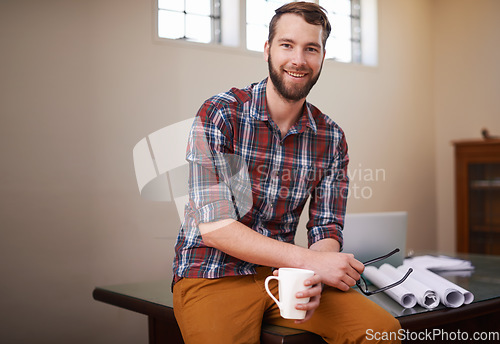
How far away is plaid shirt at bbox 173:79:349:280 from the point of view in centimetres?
143

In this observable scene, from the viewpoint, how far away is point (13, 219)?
2953 millimetres

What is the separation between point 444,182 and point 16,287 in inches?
152

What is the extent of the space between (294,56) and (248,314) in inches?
29.7

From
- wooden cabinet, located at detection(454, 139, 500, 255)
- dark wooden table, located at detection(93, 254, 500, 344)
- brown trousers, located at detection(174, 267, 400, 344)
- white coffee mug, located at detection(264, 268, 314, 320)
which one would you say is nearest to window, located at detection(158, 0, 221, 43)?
dark wooden table, located at detection(93, 254, 500, 344)

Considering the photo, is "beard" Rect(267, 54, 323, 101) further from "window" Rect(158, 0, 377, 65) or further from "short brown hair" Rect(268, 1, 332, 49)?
"window" Rect(158, 0, 377, 65)

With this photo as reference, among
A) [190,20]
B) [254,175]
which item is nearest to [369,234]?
[254,175]

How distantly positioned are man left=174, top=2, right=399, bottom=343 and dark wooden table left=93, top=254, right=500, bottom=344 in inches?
3.1

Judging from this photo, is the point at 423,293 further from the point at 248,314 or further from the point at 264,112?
the point at 264,112

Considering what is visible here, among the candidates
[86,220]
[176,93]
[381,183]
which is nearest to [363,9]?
[381,183]

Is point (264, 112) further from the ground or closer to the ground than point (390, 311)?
further from the ground

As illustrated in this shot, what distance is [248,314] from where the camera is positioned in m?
1.34

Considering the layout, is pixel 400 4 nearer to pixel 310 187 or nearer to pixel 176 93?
pixel 176 93

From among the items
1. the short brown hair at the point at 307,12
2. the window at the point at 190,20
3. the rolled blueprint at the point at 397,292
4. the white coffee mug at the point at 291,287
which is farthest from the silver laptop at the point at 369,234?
the window at the point at 190,20

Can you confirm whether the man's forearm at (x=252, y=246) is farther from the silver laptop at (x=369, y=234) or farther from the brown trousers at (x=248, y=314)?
the silver laptop at (x=369, y=234)
